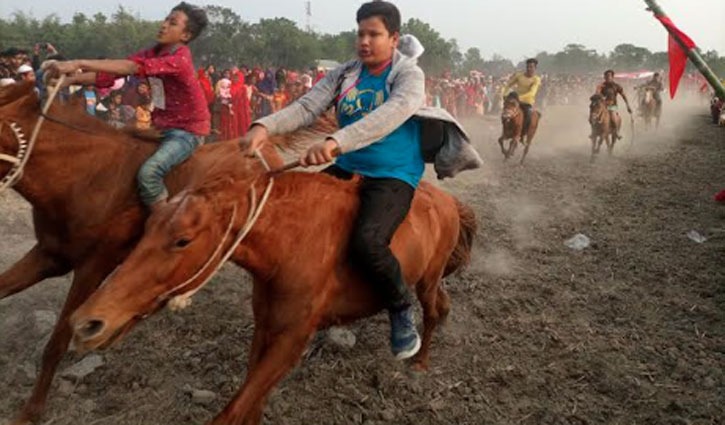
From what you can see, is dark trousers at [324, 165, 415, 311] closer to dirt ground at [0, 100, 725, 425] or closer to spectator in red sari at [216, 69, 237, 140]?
dirt ground at [0, 100, 725, 425]

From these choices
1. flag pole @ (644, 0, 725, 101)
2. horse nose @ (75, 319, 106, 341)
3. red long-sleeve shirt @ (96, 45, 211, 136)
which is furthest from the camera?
flag pole @ (644, 0, 725, 101)

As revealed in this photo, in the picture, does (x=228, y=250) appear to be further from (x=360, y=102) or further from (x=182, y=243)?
(x=360, y=102)

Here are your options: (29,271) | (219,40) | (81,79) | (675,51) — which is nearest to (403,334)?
(29,271)

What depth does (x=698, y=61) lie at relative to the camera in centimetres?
500

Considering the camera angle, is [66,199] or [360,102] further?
[66,199]

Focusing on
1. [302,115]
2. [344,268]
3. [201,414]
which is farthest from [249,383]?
[302,115]

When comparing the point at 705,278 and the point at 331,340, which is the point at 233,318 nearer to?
the point at 331,340

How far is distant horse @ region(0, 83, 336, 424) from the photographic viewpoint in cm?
325

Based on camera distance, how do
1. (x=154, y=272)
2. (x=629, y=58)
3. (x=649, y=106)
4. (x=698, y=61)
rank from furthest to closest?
1. (x=629, y=58)
2. (x=649, y=106)
3. (x=698, y=61)
4. (x=154, y=272)

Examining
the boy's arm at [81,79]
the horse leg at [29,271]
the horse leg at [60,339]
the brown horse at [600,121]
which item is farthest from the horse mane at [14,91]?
the brown horse at [600,121]

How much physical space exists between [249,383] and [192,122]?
2262 millimetres

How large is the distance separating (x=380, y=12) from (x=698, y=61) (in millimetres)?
3555

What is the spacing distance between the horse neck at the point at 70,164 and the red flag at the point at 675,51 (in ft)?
15.6

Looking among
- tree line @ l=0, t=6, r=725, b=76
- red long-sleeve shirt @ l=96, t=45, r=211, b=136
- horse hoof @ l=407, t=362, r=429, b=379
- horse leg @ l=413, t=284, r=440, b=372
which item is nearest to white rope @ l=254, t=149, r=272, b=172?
red long-sleeve shirt @ l=96, t=45, r=211, b=136
